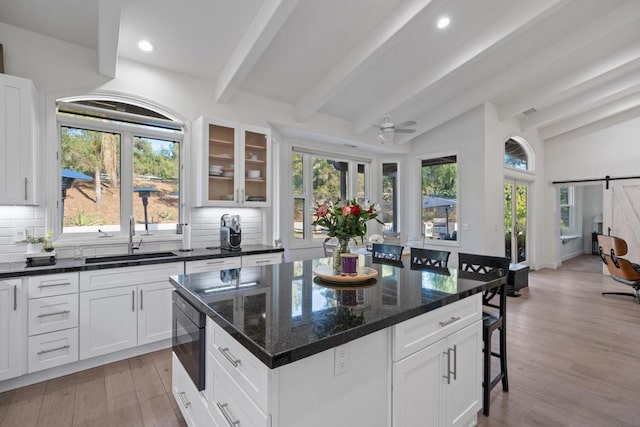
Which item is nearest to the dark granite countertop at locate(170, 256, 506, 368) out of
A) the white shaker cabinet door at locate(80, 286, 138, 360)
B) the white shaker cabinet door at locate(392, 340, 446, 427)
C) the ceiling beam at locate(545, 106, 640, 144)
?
the white shaker cabinet door at locate(392, 340, 446, 427)

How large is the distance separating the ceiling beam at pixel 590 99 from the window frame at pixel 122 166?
22.4 feet

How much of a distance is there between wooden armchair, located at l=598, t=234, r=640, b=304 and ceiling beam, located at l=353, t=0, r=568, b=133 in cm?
390

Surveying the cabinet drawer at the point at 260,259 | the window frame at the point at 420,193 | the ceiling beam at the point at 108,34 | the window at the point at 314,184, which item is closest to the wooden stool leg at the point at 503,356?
the cabinet drawer at the point at 260,259

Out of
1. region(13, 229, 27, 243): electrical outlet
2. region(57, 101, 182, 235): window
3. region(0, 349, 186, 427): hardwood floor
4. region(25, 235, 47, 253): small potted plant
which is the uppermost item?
region(57, 101, 182, 235): window

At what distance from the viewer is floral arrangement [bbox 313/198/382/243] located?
1966 mm

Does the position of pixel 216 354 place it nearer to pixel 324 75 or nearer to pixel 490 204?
pixel 324 75

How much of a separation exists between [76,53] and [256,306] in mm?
3362

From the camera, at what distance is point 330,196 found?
5680 mm

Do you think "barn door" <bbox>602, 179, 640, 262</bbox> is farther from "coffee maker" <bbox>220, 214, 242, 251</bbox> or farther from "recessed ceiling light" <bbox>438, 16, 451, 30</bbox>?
"coffee maker" <bbox>220, 214, 242, 251</bbox>

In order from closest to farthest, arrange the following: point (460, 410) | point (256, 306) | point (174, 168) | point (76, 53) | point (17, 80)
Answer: point (256, 306)
point (460, 410)
point (17, 80)
point (76, 53)
point (174, 168)

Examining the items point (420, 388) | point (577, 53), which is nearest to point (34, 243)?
point (420, 388)

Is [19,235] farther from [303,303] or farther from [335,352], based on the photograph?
[335,352]

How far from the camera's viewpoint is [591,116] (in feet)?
21.9

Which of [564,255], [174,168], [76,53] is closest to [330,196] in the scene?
[174,168]
